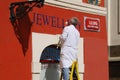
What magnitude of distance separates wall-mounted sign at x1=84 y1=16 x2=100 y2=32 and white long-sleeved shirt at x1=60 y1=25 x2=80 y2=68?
274 cm

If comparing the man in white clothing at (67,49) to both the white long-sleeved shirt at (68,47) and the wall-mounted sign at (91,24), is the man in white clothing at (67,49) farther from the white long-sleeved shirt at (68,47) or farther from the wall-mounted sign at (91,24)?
the wall-mounted sign at (91,24)

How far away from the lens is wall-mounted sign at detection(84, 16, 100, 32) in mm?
13984

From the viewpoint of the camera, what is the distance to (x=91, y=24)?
14109 mm

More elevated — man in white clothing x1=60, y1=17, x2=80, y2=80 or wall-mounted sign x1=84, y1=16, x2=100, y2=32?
wall-mounted sign x1=84, y1=16, x2=100, y2=32

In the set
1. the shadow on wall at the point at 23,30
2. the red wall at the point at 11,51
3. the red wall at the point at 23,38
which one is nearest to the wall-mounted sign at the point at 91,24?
the red wall at the point at 23,38

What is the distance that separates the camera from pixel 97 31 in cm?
1441

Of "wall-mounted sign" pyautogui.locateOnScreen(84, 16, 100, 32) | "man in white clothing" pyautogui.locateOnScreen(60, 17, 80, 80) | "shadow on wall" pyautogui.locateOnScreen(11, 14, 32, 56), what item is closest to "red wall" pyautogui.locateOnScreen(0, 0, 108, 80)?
"shadow on wall" pyautogui.locateOnScreen(11, 14, 32, 56)

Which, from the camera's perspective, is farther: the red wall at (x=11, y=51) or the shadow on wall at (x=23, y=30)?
the shadow on wall at (x=23, y=30)

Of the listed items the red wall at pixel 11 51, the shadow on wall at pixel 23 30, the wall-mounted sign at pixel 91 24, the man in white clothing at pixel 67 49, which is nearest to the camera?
the man in white clothing at pixel 67 49

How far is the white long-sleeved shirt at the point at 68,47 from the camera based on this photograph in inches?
436

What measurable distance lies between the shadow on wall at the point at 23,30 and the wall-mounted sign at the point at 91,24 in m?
2.46

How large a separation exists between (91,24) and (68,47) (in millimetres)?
3095

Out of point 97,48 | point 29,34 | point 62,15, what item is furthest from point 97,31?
point 29,34

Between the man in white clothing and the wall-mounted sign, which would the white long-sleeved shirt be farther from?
the wall-mounted sign
